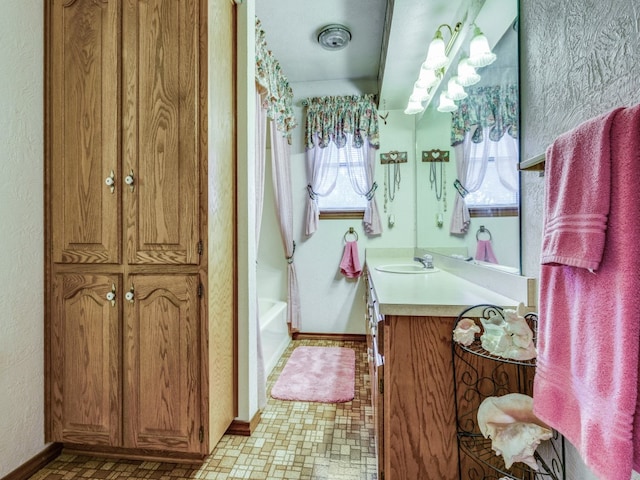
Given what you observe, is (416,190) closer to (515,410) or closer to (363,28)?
(363,28)

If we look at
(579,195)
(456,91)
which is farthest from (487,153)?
(579,195)

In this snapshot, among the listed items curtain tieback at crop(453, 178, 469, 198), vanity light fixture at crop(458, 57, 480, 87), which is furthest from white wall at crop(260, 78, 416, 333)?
vanity light fixture at crop(458, 57, 480, 87)

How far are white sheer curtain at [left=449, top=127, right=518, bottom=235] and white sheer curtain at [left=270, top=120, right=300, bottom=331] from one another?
1.45 meters

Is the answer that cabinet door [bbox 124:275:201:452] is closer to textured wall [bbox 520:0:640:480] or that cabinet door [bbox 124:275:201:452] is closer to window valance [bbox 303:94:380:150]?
textured wall [bbox 520:0:640:480]

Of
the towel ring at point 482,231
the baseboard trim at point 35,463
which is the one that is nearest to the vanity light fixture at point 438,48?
the towel ring at point 482,231

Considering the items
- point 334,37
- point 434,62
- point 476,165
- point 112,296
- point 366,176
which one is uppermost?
point 334,37

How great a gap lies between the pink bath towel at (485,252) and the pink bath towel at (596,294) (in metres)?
0.78

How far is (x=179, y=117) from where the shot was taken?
4.66 ft

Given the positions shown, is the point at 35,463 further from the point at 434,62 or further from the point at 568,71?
the point at 434,62

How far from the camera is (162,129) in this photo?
1.43m

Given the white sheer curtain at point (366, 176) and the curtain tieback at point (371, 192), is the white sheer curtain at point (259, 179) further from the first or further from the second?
the curtain tieback at point (371, 192)

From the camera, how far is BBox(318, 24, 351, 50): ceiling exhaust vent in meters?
2.47

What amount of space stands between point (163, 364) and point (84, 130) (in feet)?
3.66

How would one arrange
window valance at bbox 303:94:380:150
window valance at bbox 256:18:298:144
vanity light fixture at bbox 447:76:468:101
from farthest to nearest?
window valance at bbox 303:94:380:150 < window valance at bbox 256:18:298:144 < vanity light fixture at bbox 447:76:468:101
